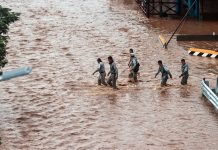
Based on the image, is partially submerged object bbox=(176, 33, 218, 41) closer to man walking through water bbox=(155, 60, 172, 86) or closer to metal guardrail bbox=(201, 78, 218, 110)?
man walking through water bbox=(155, 60, 172, 86)

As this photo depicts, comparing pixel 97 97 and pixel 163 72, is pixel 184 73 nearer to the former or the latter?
pixel 163 72

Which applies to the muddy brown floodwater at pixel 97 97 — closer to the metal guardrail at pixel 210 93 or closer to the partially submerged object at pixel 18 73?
the metal guardrail at pixel 210 93

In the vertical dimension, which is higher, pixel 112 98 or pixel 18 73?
pixel 18 73

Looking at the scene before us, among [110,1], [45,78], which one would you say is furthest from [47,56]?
[110,1]

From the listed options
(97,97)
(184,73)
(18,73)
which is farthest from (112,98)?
(18,73)

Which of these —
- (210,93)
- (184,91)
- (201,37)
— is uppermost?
(201,37)

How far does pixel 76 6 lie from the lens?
3897 centimetres

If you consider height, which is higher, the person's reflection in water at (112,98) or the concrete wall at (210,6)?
the concrete wall at (210,6)

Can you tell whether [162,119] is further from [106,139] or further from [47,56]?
[47,56]

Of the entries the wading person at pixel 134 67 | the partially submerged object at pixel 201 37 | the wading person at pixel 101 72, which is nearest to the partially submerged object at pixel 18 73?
the wading person at pixel 101 72

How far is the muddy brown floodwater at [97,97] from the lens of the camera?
14339mm

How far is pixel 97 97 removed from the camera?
17.8m

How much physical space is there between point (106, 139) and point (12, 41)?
14.1 m

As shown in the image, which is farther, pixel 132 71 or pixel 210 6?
pixel 210 6
